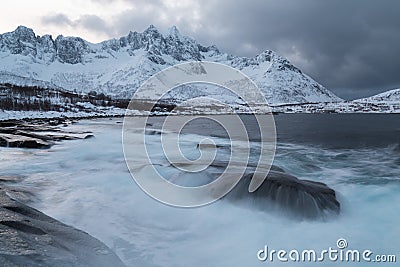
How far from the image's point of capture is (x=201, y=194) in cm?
1088

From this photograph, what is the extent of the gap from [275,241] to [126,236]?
3809 millimetres

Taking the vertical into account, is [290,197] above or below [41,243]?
below

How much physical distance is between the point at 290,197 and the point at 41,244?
6.87 metres

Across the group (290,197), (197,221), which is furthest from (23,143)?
(290,197)

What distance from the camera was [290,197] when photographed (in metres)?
9.40

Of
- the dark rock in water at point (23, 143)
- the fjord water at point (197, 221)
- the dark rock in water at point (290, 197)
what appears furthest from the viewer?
the dark rock in water at point (23, 143)

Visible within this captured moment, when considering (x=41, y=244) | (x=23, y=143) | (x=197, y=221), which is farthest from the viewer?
(x=23, y=143)

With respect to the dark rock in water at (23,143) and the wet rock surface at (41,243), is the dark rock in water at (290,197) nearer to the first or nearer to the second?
the wet rock surface at (41,243)

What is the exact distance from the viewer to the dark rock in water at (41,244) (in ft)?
14.8

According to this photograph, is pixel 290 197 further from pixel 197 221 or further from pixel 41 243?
pixel 41 243

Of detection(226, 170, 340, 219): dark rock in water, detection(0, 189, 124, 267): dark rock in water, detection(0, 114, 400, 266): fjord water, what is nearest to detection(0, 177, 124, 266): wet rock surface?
detection(0, 189, 124, 267): dark rock in water

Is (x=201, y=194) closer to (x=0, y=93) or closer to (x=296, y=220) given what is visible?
(x=296, y=220)

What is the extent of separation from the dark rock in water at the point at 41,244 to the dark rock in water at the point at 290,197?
5.33m

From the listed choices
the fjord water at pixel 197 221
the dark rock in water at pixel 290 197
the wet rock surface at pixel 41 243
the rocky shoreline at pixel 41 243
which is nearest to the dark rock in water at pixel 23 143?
the fjord water at pixel 197 221
